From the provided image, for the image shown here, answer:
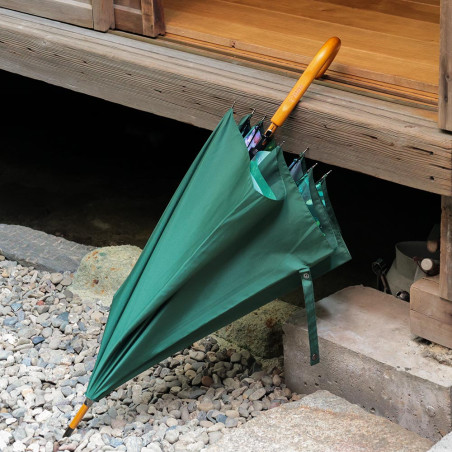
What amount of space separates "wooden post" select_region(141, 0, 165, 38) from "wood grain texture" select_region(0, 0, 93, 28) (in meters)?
0.31

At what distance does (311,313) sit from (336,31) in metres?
1.71

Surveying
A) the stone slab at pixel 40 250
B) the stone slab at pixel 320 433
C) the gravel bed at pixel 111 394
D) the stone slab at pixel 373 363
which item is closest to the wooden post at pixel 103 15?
the stone slab at pixel 40 250

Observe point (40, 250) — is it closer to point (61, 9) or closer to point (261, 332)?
point (61, 9)

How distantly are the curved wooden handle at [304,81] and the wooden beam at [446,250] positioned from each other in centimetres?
67

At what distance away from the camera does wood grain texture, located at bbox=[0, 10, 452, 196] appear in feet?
10.1

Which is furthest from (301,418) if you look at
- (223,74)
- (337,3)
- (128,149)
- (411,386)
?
(128,149)

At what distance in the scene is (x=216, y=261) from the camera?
3.08m

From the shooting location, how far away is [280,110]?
3.33m

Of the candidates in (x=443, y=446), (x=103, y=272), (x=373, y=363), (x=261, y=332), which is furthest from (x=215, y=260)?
(x=103, y=272)

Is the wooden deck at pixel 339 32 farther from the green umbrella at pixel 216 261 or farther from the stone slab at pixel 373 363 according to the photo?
the stone slab at pixel 373 363

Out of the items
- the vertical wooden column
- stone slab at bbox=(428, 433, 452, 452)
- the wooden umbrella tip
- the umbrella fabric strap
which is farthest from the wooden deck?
the wooden umbrella tip

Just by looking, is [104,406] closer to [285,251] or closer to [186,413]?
[186,413]

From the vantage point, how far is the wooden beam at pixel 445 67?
2772 mm

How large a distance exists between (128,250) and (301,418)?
1.73m
